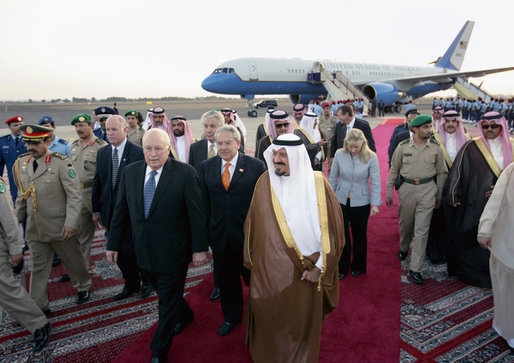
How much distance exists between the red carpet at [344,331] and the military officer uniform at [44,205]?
51.5 inches

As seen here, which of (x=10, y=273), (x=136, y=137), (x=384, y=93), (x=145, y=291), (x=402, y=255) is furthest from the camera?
(x=384, y=93)

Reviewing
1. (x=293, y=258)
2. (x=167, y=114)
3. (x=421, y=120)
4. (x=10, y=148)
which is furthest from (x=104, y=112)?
(x=167, y=114)

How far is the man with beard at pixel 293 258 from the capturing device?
90.0 inches

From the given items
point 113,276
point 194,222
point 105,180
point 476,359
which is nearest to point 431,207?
point 476,359

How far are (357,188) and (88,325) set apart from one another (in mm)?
3238

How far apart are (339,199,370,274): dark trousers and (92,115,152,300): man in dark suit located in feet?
7.83

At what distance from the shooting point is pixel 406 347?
109 inches

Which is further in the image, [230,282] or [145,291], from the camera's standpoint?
[145,291]

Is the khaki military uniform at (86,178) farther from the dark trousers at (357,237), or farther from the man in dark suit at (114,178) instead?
the dark trousers at (357,237)

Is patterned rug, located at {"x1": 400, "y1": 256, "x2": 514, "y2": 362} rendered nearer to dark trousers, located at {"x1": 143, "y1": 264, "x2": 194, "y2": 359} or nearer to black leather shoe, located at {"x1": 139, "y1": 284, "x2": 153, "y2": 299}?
dark trousers, located at {"x1": 143, "y1": 264, "x2": 194, "y2": 359}

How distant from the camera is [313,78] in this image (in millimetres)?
26219

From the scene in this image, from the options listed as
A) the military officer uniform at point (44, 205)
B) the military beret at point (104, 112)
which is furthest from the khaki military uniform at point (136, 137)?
the military officer uniform at point (44, 205)

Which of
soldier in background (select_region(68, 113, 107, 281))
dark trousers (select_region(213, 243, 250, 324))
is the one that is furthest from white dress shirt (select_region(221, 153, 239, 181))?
soldier in background (select_region(68, 113, 107, 281))

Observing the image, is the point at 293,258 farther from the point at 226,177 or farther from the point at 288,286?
the point at 226,177
